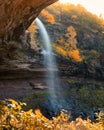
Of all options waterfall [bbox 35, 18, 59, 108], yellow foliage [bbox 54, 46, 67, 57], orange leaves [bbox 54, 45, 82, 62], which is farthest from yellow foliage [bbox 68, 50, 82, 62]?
waterfall [bbox 35, 18, 59, 108]

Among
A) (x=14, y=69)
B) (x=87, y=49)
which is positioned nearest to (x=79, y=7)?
(x=87, y=49)

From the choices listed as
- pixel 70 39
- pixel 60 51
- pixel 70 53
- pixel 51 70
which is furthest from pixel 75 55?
pixel 51 70

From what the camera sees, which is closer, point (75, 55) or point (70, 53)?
point (75, 55)

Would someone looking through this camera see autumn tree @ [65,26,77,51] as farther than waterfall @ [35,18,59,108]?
Yes

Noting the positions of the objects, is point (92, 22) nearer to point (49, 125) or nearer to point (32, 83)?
point (32, 83)

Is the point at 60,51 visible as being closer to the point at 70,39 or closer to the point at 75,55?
the point at 75,55

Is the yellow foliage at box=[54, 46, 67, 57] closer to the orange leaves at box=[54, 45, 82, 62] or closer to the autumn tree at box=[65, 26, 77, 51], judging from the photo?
the orange leaves at box=[54, 45, 82, 62]

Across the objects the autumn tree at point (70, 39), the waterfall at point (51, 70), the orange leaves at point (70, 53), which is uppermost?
the autumn tree at point (70, 39)

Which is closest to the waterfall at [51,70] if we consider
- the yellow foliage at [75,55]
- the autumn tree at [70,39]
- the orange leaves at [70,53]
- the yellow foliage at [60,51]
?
the yellow foliage at [60,51]

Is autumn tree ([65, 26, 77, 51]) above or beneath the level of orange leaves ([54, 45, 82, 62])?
above

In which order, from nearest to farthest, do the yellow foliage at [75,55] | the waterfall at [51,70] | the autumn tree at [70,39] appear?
the waterfall at [51,70], the yellow foliage at [75,55], the autumn tree at [70,39]

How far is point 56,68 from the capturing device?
32.8 m

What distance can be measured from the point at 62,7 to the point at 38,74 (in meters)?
21.3

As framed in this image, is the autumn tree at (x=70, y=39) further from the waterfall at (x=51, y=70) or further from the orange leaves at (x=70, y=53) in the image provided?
the waterfall at (x=51, y=70)
